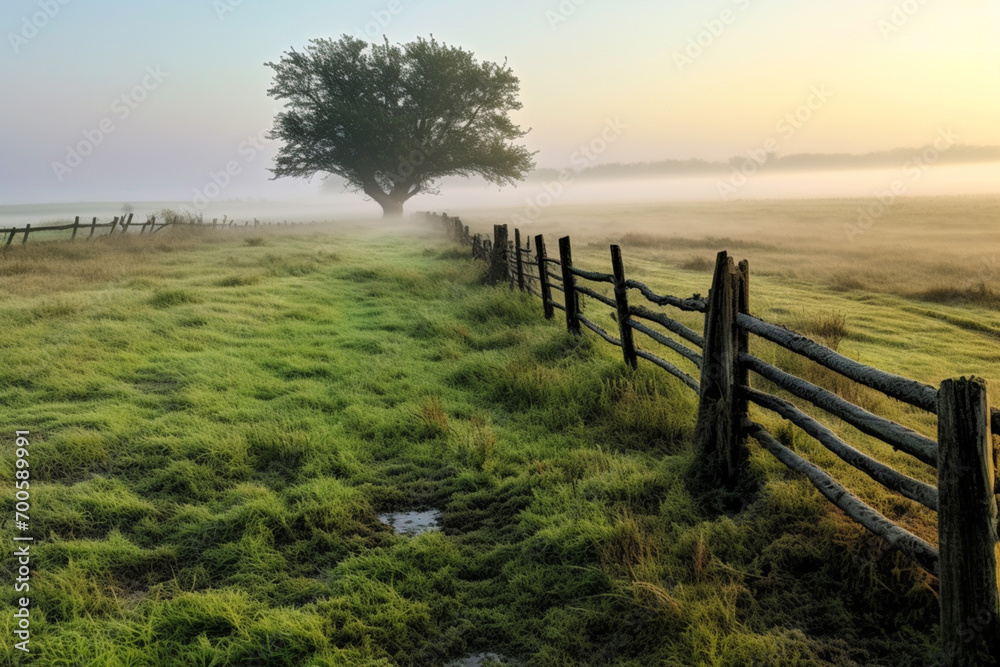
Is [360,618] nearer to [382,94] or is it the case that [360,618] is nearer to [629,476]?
[629,476]

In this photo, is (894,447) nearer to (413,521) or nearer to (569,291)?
(413,521)

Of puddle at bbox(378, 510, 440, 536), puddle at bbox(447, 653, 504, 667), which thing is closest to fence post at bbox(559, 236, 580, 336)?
puddle at bbox(378, 510, 440, 536)

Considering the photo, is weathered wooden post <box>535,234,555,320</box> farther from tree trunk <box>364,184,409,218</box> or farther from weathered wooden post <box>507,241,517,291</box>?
tree trunk <box>364,184,409,218</box>

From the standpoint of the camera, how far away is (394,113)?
3628 cm

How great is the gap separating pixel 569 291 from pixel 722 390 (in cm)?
449

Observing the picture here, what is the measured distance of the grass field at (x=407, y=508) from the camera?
290 centimetres

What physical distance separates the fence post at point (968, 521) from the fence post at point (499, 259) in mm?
11098

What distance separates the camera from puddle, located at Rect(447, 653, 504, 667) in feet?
9.41

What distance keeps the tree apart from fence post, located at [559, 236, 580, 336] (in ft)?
94.7

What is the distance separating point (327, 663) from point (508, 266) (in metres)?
11.1

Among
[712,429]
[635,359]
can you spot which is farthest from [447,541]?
[635,359]

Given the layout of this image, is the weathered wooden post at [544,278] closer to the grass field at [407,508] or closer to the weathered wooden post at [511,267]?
the grass field at [407,508]

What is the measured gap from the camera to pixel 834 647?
262cm

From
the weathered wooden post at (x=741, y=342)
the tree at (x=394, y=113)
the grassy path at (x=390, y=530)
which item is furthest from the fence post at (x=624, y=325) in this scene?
the tree at (x=394, y=113)
